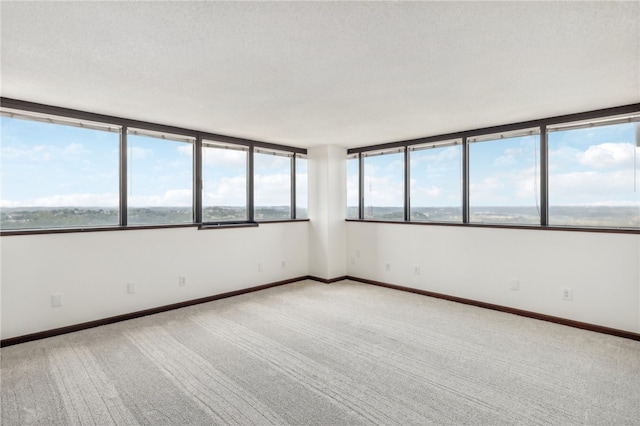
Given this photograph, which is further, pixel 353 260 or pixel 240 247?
pixel 353 260

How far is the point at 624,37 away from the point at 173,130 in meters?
4.35

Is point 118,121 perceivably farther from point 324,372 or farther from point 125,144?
point 324,372

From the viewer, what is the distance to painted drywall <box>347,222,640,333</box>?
3.44 metres

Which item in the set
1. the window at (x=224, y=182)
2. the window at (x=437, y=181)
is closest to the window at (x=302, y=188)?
the window at (x=224, y=182)

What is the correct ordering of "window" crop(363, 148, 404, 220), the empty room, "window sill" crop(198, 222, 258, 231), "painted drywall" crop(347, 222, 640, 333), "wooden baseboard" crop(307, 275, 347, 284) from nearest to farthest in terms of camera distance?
the empty room → "painted drywall" crop(347, 222, 640, 333) → "window sill" crop(198, 222, 258, 231) → "window" crop(363, 148, 404, 220) → "wooden baseboard" crop(307, 275, 347, 284)

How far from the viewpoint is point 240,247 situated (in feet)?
16.4

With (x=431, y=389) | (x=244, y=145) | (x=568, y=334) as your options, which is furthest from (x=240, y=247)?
(x=568, y=334)

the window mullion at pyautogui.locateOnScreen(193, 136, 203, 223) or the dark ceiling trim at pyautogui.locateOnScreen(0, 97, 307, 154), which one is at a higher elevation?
the dark ceiling trim at pyautogui.locateOnScreen(0, 97, 307, 154)

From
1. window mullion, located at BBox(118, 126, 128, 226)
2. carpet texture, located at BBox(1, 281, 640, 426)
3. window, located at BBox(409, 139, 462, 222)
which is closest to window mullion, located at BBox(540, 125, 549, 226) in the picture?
window, located at BBox(409, 139, 462, 222)

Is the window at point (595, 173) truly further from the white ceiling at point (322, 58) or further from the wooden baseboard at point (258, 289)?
the wooden baseboard at point (258, 289)

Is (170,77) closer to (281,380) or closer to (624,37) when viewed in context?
(281,380)

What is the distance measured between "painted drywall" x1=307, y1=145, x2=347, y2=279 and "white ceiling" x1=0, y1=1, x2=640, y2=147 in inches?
78.1

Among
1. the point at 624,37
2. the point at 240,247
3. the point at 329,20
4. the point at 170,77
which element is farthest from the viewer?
the point at 240,247

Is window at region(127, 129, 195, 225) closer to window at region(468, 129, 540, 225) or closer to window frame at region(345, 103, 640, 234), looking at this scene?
window frame at region(345, 103, 640, 234)
